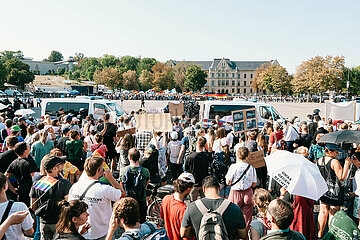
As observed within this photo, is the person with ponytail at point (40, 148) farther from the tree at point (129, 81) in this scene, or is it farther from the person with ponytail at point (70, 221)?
the tree at point (129, 81)

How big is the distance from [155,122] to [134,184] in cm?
329

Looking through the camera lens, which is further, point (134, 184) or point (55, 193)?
point (134, 184)

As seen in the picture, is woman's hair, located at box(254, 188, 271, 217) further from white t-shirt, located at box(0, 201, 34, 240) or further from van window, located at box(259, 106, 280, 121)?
van window, located at box(259, 106, 280, 121)

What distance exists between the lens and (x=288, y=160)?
3.64m

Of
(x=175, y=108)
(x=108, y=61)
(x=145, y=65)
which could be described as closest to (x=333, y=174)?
(x=175, y=108)

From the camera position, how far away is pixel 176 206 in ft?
11.5

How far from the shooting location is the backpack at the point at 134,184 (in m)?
4.58

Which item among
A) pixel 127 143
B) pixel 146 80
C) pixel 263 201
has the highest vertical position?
pixel 146 80

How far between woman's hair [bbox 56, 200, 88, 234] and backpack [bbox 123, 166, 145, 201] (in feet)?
5.99

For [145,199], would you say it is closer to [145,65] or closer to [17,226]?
[17,226]

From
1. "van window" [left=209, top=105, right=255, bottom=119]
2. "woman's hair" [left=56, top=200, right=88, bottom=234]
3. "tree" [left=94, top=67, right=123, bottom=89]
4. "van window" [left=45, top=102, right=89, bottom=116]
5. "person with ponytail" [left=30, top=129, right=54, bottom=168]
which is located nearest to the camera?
"woman's hair" [left=56, top=200, right=88, bottom=234]

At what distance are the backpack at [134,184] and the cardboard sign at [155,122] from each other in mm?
2938

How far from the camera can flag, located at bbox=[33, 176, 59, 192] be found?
3709mm

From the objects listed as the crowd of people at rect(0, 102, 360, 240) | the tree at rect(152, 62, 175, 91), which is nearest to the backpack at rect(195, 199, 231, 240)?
the crowd of people at rect(0, 102, 360, 240)
